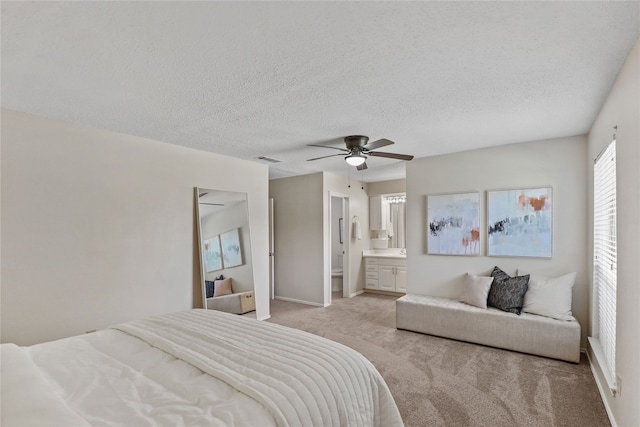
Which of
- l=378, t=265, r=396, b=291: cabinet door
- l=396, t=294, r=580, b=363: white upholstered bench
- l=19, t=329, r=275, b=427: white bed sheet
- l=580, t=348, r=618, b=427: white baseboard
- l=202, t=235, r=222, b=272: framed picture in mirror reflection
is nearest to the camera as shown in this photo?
l=19, t=329, r=275, b=427: white bed sheet

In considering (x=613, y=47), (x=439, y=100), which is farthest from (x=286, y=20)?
(x=613, y=47)

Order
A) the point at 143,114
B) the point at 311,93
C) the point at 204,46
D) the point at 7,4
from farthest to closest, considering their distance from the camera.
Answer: the point at 143,114, the point at 311,93, the point at 204,46, the point at 7,4

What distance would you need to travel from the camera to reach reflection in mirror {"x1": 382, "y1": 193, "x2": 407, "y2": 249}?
23.1 feet

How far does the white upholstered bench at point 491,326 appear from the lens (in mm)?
3236

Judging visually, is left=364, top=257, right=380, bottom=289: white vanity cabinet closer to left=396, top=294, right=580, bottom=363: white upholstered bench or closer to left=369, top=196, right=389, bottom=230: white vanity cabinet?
left=369, top=196, right=389, bottom=230: white vanity cabinet

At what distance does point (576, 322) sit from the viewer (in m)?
3.28

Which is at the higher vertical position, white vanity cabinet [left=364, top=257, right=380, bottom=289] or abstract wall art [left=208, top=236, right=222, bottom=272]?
abstract wall art [left=208, top=236, right=222, bottom=272]

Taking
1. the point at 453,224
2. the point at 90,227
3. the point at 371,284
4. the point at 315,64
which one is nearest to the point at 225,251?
the point at 90,227

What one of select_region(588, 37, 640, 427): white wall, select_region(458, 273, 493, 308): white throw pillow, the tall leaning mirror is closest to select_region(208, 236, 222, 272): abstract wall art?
the tall leaning mirror

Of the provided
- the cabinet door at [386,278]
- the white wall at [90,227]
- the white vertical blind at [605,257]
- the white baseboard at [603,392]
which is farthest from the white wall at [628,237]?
the cabinet door at [386,278]

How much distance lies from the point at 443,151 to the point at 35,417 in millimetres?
4458

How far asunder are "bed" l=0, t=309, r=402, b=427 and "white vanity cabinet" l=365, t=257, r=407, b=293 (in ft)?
15.3

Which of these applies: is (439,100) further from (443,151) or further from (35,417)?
(35,417)

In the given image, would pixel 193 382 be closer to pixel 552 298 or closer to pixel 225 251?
pixel 225 251
